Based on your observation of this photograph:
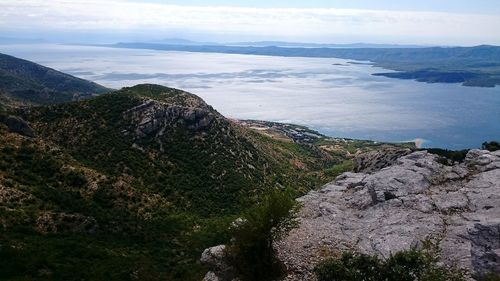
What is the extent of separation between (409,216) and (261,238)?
1163 cm

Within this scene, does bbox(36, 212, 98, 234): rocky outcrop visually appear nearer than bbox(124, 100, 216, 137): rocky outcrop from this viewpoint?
Yes

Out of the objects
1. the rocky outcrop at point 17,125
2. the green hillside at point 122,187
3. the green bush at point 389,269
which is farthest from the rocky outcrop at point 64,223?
the green bush at point 389,269

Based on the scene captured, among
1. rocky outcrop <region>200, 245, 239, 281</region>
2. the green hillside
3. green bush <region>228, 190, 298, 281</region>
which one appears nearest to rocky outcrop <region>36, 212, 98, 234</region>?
the green hillside

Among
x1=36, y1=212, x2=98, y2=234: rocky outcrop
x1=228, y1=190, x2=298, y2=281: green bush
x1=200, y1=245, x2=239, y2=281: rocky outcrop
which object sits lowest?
x1=36, y1=212, x2=98, y2=234: rocky outcrop

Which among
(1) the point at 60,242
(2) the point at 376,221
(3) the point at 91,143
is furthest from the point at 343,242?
(3) the point at 91,143

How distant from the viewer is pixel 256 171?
69.9 metres

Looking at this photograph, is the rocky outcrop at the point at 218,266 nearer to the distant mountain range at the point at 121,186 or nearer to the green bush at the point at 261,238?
the green bush at the point at 261,238

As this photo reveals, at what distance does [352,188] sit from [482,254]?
700 inches

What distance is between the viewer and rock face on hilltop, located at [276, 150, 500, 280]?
24.5 m

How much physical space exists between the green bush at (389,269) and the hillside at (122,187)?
17.0m

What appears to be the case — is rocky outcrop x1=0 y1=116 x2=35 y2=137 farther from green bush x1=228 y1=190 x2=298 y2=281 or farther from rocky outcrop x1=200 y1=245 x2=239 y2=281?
green bush x1=228 y1=190 x2=298 y2=281

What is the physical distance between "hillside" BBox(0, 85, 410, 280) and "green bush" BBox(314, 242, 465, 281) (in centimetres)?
1696

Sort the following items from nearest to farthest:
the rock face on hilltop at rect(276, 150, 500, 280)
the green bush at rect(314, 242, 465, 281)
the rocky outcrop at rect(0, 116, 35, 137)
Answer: the green bush at rect(314, 242, 465, 281)
the rock face on hilltop at rect(276, 150, 500, 280)
the rocky outcrop at rect(0, 116, 35, 137)

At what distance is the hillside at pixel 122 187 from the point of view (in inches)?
1581
